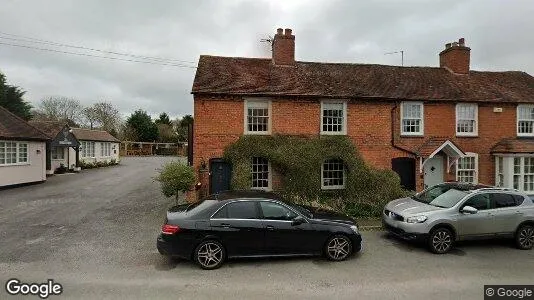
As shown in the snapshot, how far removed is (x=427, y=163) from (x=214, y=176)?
988cm

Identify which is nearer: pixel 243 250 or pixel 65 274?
pixel 65 274

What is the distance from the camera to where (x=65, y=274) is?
6.56 meters

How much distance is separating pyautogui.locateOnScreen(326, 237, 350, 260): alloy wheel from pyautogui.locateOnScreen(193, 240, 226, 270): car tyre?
2.48m

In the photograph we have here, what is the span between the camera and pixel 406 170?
15172 millimetres

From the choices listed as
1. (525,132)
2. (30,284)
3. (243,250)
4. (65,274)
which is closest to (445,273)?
(243,250)

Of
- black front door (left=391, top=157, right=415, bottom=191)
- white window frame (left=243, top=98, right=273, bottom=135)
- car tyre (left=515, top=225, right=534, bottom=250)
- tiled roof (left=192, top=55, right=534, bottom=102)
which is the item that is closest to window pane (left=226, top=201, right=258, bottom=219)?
white window frame (left=243, top=98, right=273, bottom=135)

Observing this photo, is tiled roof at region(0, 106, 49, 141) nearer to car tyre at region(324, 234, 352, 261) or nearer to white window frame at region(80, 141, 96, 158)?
white window frame at region(80, 141, 96, 158)

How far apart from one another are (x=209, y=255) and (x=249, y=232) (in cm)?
97

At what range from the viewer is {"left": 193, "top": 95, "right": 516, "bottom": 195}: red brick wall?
13.6 m

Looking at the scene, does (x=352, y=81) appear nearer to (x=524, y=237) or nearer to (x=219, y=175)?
(x=219, y=175)

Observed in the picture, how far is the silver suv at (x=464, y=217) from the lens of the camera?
27.2 feet

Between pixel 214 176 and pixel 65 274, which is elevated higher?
pixel 214 176

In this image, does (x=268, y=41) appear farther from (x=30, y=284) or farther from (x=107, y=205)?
(x=30, y=284)

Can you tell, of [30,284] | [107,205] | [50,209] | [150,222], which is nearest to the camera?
[30,284]
